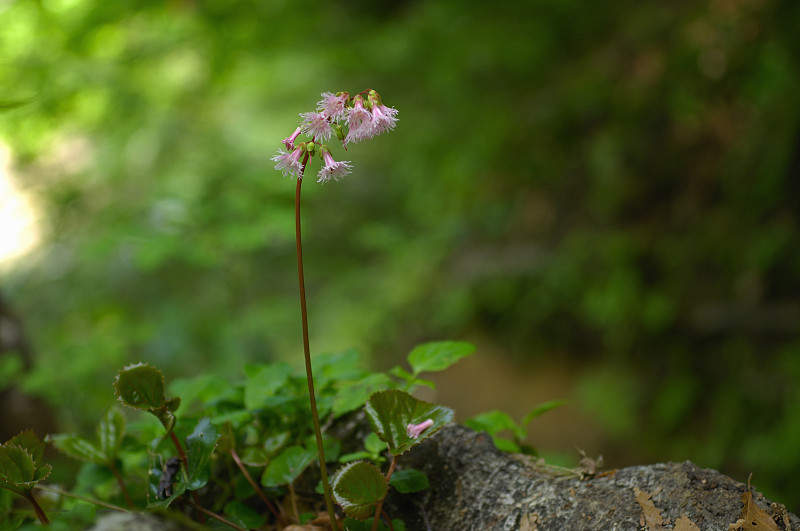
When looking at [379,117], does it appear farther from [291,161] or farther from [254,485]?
[254,485]

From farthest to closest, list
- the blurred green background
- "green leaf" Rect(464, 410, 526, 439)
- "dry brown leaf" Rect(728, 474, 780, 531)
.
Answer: the blurred green background → "green leaf" Rect(464, 410, 526, 439) → "dry brown leaf" Rect(728, 474, 780, 531)

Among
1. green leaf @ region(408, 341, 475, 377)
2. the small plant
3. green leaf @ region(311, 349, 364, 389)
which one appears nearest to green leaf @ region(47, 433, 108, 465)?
the small plant

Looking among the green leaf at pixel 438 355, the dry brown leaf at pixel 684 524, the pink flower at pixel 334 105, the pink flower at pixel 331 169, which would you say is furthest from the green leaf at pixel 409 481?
the pink flower at pixel 334 105

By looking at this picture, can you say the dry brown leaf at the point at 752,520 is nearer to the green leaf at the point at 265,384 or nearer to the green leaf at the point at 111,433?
the green leaf at the point at 265,384

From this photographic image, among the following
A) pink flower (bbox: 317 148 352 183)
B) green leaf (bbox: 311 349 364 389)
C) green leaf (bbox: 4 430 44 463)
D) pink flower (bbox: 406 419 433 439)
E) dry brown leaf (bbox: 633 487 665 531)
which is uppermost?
pink flower (bbox: 317 148 352 183)

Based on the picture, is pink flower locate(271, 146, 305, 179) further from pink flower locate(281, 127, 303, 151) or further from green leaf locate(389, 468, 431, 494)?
green leaf locate(389, 468, 431, 494)

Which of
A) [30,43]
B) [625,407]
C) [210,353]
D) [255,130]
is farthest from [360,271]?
[30,43]
